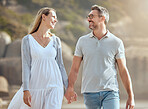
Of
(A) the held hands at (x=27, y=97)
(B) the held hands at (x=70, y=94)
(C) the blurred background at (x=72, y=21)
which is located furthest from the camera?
(C) the blurred background at (x=72, y=21)

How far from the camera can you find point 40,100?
378cm

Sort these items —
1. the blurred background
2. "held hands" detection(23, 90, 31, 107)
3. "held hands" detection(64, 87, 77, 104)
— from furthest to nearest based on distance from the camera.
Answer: the blurred background < "held hands" detection(64, 87, 77, 104) < "held hands" detection(23, 90, 31, 107)

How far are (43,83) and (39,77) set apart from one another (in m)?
0.08

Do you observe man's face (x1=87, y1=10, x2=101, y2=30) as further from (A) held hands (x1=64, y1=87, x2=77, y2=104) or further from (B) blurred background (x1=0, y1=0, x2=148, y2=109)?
(B) blurred background (x1=0, y1=0, x2=148, y2=109)

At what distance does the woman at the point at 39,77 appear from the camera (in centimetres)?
376

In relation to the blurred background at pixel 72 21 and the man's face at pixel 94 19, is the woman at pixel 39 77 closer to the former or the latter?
the man's face at pixel 94 19

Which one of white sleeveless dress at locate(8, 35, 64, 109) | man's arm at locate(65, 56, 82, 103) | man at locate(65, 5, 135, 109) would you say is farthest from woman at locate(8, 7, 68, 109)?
man at locate(65, 5, 135, 109)

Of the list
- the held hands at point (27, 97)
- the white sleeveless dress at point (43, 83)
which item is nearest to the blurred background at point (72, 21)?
the white sleeveless dress at point (43, 83)

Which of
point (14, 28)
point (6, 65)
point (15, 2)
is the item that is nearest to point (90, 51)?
point (6, 65)

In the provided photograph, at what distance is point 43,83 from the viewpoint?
3818 mm

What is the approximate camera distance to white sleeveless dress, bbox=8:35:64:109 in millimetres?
3779

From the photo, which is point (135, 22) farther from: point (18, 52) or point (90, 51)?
point (90, 51)

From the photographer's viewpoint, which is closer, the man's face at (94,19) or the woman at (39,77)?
the woman at (39,77)

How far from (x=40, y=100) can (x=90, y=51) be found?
74 centimetres
